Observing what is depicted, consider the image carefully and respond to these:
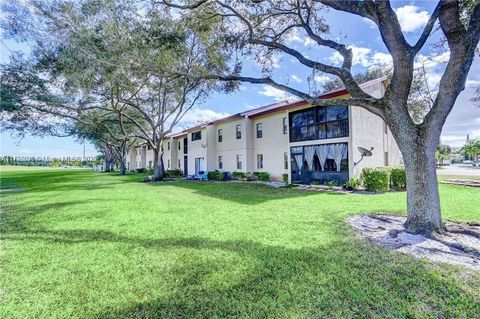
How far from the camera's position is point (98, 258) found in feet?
15.2

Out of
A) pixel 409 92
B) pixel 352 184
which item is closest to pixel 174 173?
pixel 352 184

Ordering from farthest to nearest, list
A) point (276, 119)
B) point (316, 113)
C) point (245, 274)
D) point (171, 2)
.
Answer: point (276, 119) → point (316, 113) → point (171, 2) → point (245, 274)

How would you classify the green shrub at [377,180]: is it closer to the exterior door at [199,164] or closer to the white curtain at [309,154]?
the white curtain at [309,154]

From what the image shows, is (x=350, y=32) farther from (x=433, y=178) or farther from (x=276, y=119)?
(x=276, y=119)

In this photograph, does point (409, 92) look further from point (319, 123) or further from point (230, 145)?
point (230, 145)

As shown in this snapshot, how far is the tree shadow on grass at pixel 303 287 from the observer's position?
3021mm

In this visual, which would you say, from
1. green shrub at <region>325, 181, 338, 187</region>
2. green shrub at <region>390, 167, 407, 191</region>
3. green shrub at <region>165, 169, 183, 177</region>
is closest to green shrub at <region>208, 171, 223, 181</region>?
green shrub at <region>165, 169, 183, 177</region>

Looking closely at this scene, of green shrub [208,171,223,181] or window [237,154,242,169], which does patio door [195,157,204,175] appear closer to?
green shrub [208,171,223,181]

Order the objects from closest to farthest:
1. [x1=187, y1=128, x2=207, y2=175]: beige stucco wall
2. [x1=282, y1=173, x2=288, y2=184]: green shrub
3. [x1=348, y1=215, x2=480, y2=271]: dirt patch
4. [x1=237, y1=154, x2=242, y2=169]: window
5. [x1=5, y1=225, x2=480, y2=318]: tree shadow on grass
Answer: [x1=5, y1=225, x2=480, y2=318]: tree shadow on grass
[x1=348, y1=215, x2=480, y2=271]: dirt patch
[x1=282, y1=173, x2=288, y2=184]: green shrub
[x1=237, y1=154, x2=242, y2=169]: window
[x1=187, y1=128, x2=207, y2=175]: beige stucco wall

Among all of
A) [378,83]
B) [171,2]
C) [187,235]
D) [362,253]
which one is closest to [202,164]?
[378,83]

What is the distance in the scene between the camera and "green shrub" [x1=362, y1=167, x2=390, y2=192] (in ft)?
44.7

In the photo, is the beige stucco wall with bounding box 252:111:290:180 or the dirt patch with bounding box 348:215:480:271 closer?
the dirt patch with bounding box 348:215:480:271

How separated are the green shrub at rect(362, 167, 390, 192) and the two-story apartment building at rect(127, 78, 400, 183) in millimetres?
1131

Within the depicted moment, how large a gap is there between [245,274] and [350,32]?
29.9 ft
